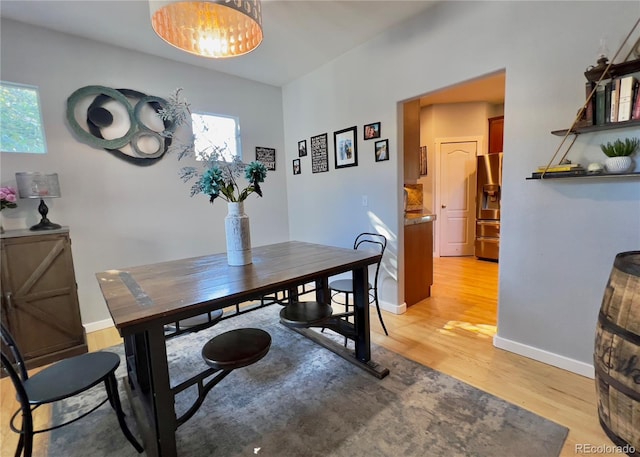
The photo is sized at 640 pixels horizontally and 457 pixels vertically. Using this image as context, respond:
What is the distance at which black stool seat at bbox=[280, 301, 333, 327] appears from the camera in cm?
175

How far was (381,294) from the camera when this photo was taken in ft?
10.2

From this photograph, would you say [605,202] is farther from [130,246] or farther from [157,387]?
[130,246]

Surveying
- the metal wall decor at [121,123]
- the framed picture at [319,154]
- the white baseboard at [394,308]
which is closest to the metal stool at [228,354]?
the white baseboard at [394,308]

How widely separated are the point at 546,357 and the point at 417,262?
1.37m

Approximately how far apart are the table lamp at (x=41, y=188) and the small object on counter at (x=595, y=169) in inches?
146

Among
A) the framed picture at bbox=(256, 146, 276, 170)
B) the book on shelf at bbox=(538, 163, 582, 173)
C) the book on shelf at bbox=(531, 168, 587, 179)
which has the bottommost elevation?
the book on shelf at bbox=(531, 168, 587, 179)

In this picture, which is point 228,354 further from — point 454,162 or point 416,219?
point 454,162

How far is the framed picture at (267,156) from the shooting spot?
3.83 metres

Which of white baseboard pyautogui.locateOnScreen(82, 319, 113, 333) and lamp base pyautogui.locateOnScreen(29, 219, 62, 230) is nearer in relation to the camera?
lamp base pyautogui.locateOnScreen(29, 219, 62, 230)

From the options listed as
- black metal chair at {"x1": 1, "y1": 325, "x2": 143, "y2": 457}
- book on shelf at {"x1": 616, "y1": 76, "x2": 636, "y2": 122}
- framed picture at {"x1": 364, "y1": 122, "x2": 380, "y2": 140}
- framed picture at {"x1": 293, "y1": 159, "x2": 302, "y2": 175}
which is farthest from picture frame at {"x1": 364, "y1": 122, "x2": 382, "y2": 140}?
black metal chair at {"x1": 1, "y1": 325, "x2": 143, "y2": 457}

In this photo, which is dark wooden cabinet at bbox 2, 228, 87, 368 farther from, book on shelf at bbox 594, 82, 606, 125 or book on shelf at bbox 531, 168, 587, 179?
book on shelf at bbox 594, 82, 606, 125

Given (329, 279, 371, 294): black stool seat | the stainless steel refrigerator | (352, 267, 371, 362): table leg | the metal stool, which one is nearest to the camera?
the metal stool

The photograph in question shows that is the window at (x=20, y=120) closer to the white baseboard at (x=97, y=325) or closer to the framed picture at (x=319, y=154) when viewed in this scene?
the white baseboard at (x=97, y=325)

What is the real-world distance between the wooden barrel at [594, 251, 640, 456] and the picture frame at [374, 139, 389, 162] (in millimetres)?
2003
